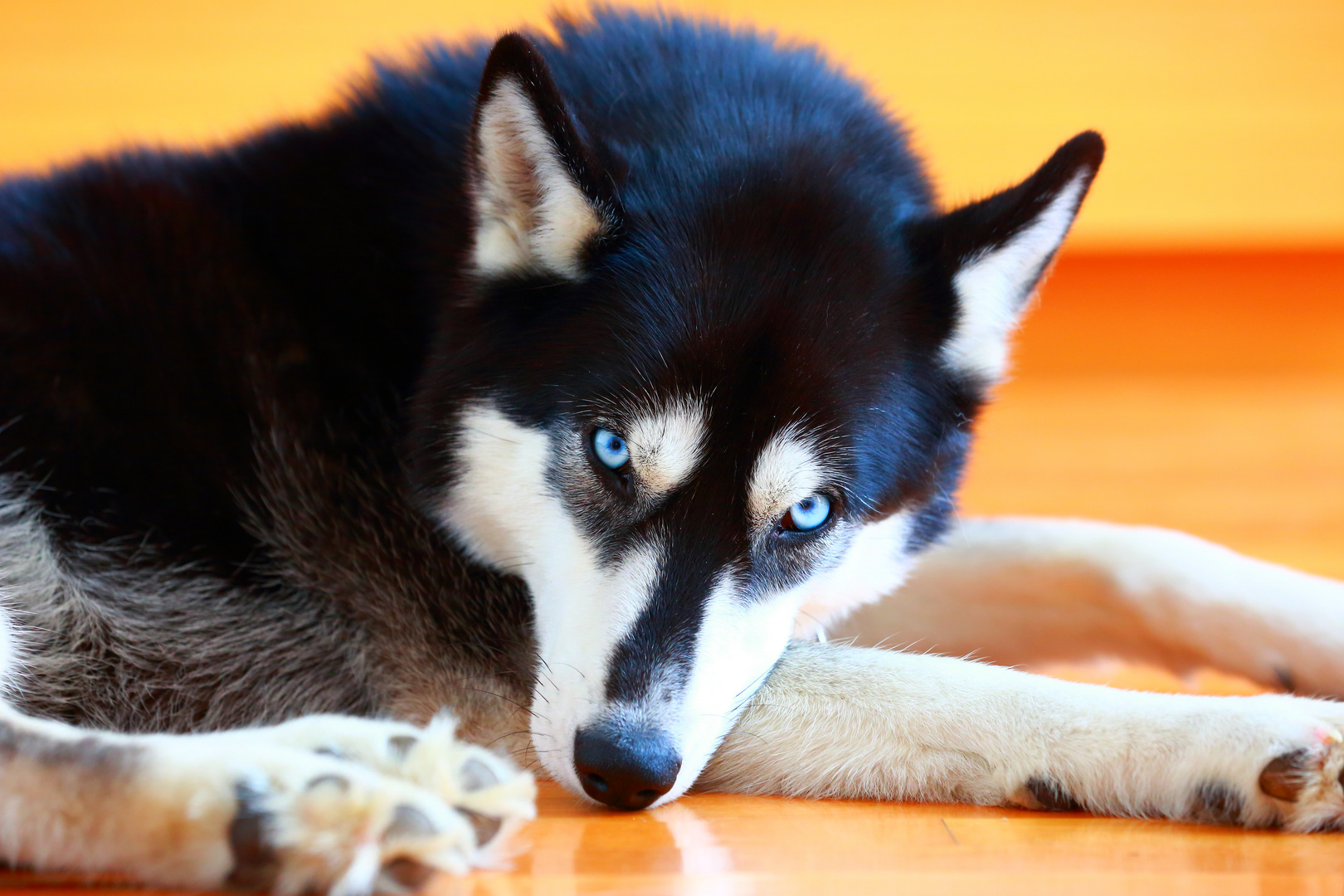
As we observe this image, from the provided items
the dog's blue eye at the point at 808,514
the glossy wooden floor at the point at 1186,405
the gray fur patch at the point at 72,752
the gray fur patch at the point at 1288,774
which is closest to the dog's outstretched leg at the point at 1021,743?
the gray fur patch at the point at 1288,774

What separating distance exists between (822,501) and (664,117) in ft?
2.11

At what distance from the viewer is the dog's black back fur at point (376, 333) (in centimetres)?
157

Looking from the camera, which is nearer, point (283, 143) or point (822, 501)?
point (822, 501)

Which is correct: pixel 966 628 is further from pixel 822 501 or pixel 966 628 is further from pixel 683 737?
pixel 683 737

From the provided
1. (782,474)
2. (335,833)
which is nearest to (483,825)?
(335,833)

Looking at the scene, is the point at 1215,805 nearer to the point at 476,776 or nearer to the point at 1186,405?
the point at 476,776

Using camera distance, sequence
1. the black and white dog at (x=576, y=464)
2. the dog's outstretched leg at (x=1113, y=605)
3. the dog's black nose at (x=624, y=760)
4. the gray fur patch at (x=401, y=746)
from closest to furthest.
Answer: the gray fur patch at (x=401, y=746) < the dog's black nose at (x=624, y=760) < the black and white dog at (x=576, y=464) < the dog's outstretched leg at (x=1113, y=605)

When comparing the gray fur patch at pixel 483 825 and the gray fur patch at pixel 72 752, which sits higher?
the gray fur patch at pixel 72 752

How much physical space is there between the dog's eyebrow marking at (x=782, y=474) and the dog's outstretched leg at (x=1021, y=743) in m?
0.30

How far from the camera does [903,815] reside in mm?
1477

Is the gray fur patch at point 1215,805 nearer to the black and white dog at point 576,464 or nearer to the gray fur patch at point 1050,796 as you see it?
the black and white dog at point 576,464

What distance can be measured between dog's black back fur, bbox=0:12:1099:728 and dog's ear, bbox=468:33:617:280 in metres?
0.02

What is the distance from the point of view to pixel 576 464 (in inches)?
59.9

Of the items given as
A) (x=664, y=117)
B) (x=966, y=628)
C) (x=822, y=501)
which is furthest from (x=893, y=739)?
(x=664, y=117)
